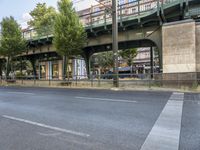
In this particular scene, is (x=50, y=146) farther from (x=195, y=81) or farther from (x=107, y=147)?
(x=195, y=81)

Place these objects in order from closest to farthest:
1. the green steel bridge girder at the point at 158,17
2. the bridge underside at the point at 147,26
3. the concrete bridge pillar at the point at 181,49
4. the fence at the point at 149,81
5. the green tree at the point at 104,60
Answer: the fence at the point at 149,81 < the concrete bridge pillar at the point at 181,49 < the green steel bridge girder at the point at 158,17 < the bridge underside at the point at 147,26 < the green tree at the point at 104,60

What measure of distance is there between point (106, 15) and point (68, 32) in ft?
15.7

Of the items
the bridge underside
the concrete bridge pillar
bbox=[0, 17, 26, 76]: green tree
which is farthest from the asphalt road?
bbox=[0, 17, 26, 76]: green tree

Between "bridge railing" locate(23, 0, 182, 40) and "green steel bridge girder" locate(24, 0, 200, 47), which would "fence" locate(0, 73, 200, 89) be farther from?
"bridge railing" locate(23, 0, 182, 40)

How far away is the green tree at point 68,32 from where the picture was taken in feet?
66.9

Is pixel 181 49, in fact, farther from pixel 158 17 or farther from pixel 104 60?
pixel 104 60

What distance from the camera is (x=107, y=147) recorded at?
3789mm

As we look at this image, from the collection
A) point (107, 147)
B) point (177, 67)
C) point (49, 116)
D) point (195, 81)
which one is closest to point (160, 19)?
point (177, 67)

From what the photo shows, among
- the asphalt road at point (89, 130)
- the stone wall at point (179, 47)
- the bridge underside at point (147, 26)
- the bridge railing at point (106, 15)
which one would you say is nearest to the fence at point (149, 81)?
the stone wall at point (179, 47)

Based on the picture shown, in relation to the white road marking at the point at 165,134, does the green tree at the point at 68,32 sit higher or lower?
higher

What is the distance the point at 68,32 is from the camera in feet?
66.8

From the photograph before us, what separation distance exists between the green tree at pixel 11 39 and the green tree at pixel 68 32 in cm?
933

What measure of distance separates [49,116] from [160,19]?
548 inches

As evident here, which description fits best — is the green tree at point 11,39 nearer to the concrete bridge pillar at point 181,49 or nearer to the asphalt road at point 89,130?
the concrete bridge pillar at point 181,49
